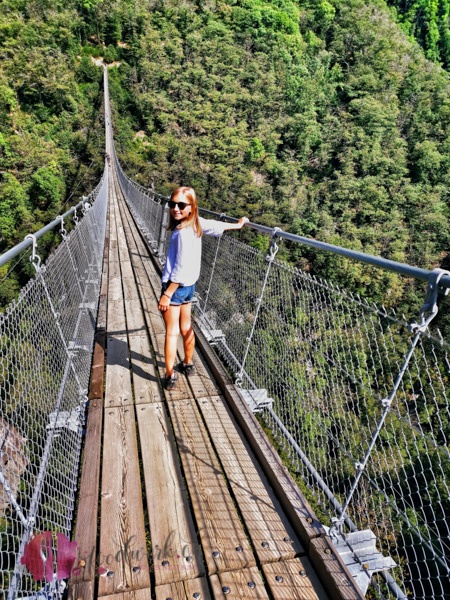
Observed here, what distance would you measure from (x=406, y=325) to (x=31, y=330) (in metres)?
1.55

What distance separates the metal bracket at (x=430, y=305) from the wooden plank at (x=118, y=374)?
70.2 inches

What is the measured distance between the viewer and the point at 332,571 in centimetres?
133

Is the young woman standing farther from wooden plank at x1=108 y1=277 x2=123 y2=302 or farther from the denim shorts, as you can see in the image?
wooden plank at x1=108 y1=277 x2=123 y2=302

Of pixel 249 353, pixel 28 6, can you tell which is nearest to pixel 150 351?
pixel 249 353

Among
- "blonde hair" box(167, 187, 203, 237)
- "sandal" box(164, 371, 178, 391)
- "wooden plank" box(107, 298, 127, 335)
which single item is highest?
"blonde hair" box(167, 187, 203, 237)

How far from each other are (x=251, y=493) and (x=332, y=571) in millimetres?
483

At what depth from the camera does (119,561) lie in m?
1.39

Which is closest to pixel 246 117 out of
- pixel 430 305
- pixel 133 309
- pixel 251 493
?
pixel 133 309

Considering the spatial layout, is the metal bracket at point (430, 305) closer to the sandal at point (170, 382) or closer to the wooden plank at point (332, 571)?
the wooden plank at point (332, 571)

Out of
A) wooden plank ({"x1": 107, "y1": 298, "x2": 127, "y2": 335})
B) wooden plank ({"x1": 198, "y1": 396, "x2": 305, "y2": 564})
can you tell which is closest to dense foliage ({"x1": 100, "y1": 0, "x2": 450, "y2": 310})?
wooden plank ({"x1": 107, "y1": 298, "x2": 127, "y2": 335})

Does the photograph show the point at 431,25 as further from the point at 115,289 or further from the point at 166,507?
the point at 166,507

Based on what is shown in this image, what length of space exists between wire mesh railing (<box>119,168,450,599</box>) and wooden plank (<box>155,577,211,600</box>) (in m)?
0.53

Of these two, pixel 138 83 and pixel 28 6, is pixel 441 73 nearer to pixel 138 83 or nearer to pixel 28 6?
pixel 138 83

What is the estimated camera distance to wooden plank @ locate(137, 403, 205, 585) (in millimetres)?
1389
